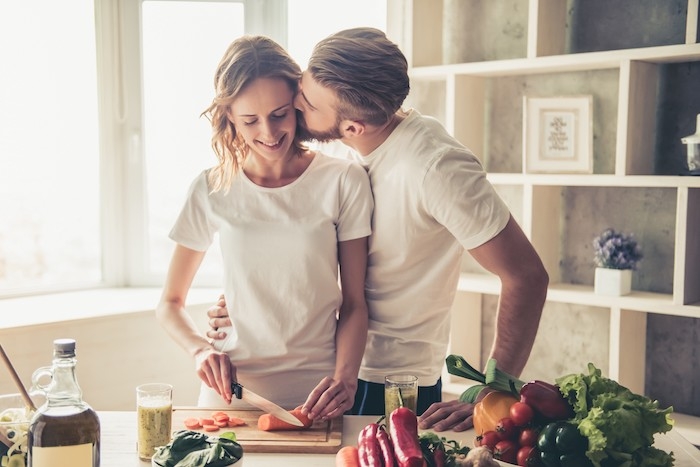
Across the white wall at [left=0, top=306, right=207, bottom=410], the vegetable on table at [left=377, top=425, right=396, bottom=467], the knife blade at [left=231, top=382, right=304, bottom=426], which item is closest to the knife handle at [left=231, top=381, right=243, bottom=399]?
the knife blade at [left=231, top=382, right=304, bottom=426]

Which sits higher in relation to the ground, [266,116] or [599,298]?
[266,116]

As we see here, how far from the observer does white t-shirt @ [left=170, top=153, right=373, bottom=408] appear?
2018 mm

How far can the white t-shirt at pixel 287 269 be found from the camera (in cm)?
202

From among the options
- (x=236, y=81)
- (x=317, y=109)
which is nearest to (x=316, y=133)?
(x=317, y=109)

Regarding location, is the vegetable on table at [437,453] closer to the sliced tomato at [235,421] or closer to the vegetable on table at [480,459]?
the vegetable on table at [480,459]

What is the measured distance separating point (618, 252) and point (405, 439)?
5.83 feet

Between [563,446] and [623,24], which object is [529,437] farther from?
[623,24]

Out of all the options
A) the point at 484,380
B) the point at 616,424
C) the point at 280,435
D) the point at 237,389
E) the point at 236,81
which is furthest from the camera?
the point at 236,81

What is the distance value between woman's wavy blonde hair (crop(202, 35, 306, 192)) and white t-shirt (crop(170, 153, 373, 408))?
7 cm

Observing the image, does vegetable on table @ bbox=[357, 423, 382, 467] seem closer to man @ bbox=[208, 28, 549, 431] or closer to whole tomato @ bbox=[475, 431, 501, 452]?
whole tomato @ bbox=[475, 431, 501, 452]

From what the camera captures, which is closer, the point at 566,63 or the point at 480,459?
the point at 480,459

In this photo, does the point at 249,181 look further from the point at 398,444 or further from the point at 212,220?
the point at 398,444

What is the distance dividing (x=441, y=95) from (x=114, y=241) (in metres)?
1.59

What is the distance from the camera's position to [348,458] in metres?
1.47
